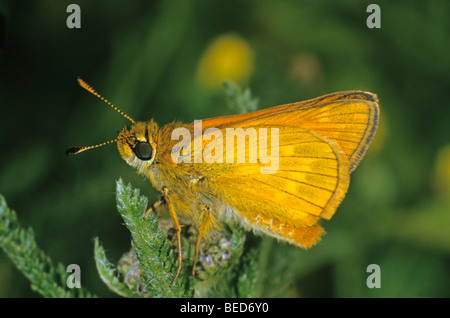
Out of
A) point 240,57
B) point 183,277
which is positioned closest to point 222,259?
point 183,277

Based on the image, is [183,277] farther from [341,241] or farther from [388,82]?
[388,82]

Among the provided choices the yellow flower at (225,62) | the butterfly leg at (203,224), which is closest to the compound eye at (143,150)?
the butterfly leg at (203,224)

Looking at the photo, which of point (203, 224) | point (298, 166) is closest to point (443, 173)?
point (298, 166)

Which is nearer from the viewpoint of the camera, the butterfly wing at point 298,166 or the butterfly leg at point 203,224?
the butterfly leg at point 203,224
